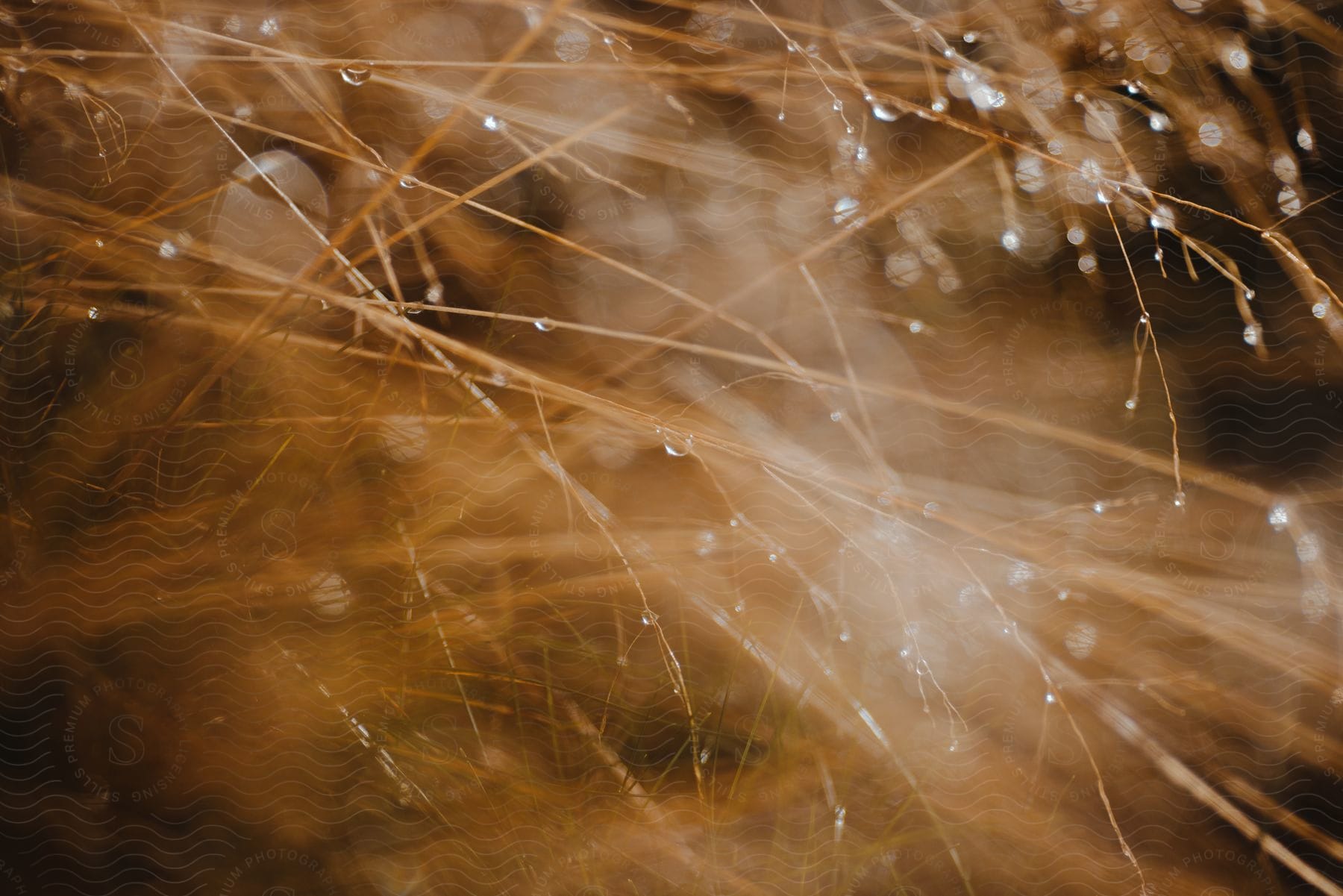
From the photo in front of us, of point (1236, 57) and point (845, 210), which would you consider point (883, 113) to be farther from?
point (1236, 57)

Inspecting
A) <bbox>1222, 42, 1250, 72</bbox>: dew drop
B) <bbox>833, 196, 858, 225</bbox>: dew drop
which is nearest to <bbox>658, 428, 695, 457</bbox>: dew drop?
<bbox>833, 196, 858, 225</bbox>: dew drop

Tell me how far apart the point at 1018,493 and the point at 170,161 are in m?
0.66

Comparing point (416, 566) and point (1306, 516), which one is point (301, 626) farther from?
point (1306, 516)

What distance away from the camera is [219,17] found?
1.97ft

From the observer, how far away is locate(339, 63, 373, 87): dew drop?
603 mm

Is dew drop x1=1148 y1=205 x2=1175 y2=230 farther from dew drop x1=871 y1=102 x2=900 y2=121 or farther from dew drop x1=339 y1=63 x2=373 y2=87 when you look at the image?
dew drop x1=339 y1=63 x2=373 y2=87

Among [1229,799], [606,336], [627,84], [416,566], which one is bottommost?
[1229,799]

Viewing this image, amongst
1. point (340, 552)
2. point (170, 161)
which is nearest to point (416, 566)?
point (340, 552)

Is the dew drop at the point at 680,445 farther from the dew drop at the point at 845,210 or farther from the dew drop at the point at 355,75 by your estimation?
the dew drop at the point at 355,75

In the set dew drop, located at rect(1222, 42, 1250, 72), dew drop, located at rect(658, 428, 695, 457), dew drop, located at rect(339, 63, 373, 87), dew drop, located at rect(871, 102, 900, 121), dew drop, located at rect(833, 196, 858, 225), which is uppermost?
dew drop, located at rect(1222, 42, 1250, 72)

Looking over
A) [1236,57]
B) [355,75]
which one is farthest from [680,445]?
[1236,57]

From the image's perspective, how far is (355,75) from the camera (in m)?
0.60

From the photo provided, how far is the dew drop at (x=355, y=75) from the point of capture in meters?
0.60

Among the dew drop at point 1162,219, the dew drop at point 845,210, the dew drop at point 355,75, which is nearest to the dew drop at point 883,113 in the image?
the dew drop at point 845,210
